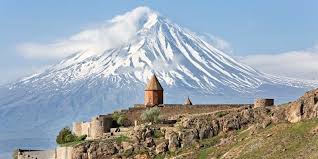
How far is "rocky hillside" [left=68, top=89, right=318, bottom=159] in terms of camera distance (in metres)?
64.5

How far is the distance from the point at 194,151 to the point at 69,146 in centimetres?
1340

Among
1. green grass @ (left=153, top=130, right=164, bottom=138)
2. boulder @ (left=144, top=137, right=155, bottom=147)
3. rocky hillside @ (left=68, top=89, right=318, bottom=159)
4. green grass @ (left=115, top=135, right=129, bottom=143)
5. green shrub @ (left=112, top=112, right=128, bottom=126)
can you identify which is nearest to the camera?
rocky hillside @ (left=68, top=89, right=318, bottom=159)

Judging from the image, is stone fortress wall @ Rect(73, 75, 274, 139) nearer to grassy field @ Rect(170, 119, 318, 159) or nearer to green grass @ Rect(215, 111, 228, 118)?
green grass @ Rect(215, 111, 228, 118)

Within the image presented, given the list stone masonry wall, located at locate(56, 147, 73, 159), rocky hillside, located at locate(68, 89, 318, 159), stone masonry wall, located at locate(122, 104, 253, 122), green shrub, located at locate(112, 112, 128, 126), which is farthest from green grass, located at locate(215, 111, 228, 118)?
stone masonry wall, located at locate(56, 147, 73, 159)

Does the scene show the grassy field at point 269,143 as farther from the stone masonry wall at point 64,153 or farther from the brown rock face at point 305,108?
the stone masonry wall at point 64,153

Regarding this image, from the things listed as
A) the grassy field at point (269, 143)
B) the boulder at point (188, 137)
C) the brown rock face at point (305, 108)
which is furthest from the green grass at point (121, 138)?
A: the brown rock face at point (305, 108)

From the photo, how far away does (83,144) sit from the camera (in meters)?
80.0

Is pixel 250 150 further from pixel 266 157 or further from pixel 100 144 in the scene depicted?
pixel 100 144

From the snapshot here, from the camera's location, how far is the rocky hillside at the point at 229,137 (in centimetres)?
6450

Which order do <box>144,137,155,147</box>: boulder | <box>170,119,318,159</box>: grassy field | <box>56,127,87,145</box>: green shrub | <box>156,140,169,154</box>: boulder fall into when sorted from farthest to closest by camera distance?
<box>56,127,87,145</box>: green shrub → <box>144,137,155,147</box>: boulder → <box>156,140,169,154</box>: boulder → <box>170,119,318,159</box>: grassy field

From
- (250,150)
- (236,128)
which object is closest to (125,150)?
(236,128)

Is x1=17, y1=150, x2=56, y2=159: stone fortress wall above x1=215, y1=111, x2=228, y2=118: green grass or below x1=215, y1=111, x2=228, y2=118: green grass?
below

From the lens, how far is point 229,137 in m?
73.0

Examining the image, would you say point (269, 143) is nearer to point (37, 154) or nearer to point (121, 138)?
point (121, 138)
